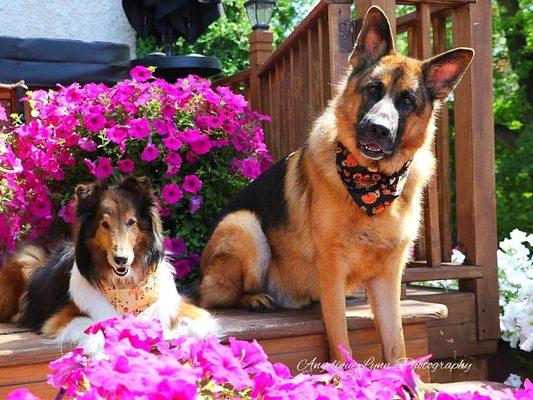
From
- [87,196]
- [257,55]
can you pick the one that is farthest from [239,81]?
[87,196]

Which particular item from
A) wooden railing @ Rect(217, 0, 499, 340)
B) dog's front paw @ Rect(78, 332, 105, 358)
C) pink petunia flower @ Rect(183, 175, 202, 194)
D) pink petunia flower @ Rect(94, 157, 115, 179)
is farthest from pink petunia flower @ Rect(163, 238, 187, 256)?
dog's front paw @ Rect(78, 332, 105, 358)

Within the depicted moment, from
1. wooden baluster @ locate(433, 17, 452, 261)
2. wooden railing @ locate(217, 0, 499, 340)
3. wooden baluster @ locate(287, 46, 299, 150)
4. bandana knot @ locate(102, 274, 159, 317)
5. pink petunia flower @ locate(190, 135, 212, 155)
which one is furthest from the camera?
wooden baluster @ locate(287, 46, 299, 150)

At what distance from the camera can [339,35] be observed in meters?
3.65

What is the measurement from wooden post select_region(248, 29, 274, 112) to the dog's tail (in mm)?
2877

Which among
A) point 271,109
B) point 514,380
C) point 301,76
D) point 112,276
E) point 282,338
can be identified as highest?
point 301,76

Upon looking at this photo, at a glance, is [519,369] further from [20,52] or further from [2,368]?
[20,52]

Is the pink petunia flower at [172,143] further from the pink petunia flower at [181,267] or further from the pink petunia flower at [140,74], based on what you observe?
the pink petunia flower at [181,267]

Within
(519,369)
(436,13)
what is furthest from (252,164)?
(519,369)

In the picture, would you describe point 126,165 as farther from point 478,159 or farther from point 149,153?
point 478,159

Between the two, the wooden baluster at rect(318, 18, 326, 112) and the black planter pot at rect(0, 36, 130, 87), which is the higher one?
the black planter pot at rect(0, 36, 130, 87)

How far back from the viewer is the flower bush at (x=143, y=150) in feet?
13.2

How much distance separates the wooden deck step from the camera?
269 centimetres

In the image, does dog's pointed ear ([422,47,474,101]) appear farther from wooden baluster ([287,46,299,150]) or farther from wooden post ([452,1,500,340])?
wooden baluster ([287,46,299,150])

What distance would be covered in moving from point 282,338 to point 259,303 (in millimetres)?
464
